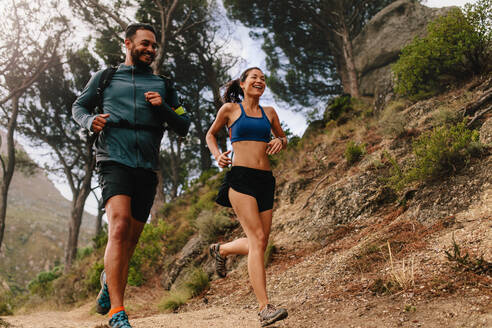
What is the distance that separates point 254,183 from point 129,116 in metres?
1.11

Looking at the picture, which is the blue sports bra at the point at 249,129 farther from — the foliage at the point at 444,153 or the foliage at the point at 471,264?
the foliage at the point at 444,153

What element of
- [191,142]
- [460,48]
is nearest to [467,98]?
[460,48]

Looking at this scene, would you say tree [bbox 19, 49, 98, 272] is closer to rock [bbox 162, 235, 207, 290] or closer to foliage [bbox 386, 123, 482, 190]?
rock [bbox 162, 235, 207, 290]

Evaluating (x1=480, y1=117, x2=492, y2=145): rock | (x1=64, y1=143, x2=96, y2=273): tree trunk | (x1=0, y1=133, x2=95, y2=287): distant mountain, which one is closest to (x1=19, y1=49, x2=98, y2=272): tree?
(x1=64, y1=143, x2=96, y2=273): tree trunk

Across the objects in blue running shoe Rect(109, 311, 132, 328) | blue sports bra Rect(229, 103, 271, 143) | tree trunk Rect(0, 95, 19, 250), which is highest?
tree trunk Rect(0, 95, 19, 250)

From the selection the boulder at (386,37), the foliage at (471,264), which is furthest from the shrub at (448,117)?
the boulder at (386,37)

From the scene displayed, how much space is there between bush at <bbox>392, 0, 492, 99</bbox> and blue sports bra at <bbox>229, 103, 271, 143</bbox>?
18.1 ft

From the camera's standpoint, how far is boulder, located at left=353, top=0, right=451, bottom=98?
12633mm

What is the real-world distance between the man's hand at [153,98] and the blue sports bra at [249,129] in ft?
2.39

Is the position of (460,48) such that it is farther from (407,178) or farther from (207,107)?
(207,107)

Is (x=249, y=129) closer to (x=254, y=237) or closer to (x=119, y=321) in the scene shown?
(x=254, y=237)

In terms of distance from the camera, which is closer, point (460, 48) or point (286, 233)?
point (286, 233)

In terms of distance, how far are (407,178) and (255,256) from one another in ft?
9.44

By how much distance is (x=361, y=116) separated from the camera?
384 inches
